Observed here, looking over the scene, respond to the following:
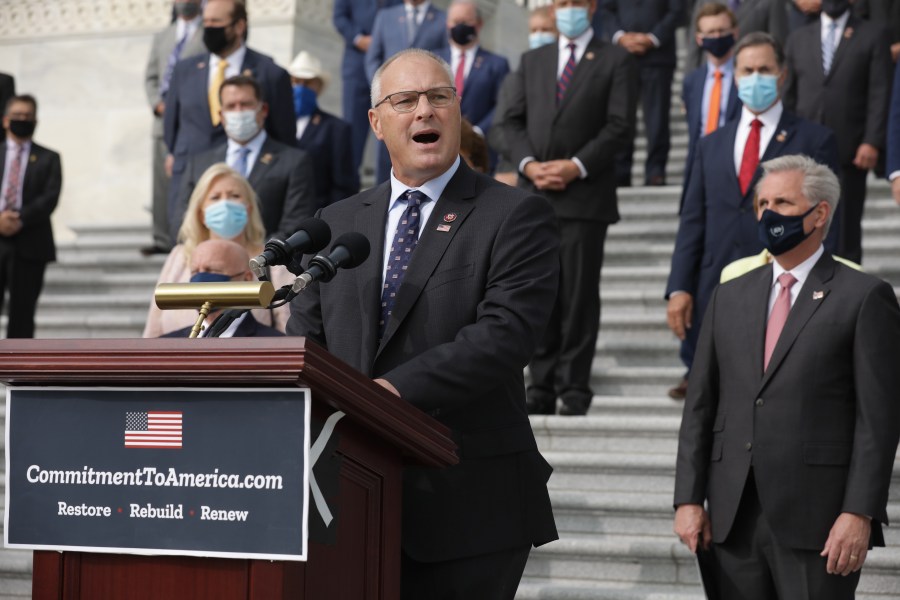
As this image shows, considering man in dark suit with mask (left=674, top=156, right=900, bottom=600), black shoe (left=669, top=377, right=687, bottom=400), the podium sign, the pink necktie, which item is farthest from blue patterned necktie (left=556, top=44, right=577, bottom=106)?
the podium sign

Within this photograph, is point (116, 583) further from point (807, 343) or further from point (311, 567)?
point (807, 343)

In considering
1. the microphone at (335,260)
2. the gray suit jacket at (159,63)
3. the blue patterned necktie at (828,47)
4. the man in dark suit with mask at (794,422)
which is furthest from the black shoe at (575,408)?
the gray suit jacket at (159,63)

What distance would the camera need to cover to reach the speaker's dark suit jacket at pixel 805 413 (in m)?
4.95

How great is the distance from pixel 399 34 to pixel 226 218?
4.23 meters

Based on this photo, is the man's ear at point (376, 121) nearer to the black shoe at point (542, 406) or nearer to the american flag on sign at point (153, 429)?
the american flag on sign at point (153, 429)

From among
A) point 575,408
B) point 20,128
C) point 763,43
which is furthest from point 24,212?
point 763,43

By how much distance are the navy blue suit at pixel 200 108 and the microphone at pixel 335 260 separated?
19.3 feet

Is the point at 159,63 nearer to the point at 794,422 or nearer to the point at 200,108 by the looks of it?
the point at 200,108

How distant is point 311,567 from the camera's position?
305cm

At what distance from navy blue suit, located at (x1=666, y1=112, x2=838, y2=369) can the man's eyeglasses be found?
371 cm

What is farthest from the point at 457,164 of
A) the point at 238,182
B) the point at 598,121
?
the point at 598,121

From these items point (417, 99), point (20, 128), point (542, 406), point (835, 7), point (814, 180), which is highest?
point (835, 7)

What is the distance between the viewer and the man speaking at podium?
11.9 ft

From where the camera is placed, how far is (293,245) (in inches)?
132
